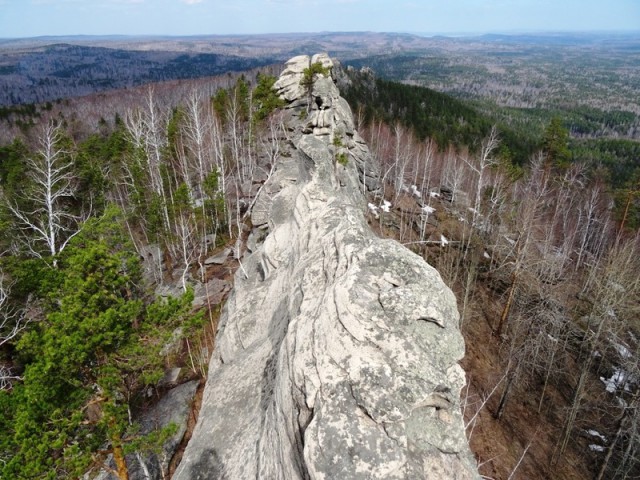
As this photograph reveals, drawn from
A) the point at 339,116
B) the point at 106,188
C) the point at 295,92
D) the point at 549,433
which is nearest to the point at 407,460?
the point at 549,433

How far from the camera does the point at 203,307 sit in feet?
73.4

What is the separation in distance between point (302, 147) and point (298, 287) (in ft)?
31.8

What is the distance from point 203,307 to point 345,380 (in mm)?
18098

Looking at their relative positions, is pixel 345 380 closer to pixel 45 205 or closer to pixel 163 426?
pixel 163 426

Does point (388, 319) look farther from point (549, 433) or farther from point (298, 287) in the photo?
point (549, 433)

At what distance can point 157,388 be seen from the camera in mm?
17031

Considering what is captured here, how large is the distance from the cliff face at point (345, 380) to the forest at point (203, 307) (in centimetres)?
264

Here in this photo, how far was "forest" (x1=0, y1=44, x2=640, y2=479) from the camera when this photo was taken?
919 centimetres

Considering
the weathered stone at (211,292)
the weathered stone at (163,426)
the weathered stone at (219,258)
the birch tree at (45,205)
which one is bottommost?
the weathered stone at (219,258)

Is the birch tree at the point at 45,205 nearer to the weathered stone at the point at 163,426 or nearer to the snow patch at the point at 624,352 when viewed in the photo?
the weathered stone at the point at 163,426

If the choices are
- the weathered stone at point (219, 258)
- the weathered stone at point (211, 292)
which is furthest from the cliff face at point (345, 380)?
the weathered stone at point (219, 258)

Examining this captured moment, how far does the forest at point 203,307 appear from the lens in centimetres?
919

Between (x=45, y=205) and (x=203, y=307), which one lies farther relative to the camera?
(x=45, y=205)

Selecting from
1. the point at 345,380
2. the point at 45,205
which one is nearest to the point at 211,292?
the point at 45,205
